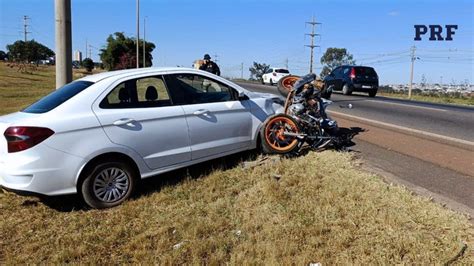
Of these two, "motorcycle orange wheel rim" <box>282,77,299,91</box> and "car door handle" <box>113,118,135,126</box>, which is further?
"motorcycle orange wheel rim" <box>282,77,299,91</box>

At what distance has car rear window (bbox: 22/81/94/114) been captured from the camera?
5.05 metres

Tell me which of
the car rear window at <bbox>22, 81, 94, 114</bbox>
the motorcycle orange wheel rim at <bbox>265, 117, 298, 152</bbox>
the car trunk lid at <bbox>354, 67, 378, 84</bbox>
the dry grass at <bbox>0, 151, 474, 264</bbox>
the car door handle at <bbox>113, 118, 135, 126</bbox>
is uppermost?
the car trunk lid at <bbox>354, 67, 378, 84</bbox>

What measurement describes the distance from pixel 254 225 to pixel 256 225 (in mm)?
23

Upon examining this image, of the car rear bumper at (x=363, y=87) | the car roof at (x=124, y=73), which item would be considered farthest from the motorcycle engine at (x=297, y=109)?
the car rear bumper at (x=363, y=87)

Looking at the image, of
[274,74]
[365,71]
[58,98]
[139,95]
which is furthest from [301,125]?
[274,74]

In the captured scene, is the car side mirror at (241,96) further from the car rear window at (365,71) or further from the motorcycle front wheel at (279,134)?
the car rear window at (365,71)

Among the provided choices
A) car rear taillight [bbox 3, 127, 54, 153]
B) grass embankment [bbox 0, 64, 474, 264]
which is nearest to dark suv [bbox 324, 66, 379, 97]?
grass embankment [bbox 0, 64, 474, 264]

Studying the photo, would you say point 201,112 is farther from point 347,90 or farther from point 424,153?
point 347,90

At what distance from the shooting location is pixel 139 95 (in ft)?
18.1

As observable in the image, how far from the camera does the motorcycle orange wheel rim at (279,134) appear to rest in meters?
6.46

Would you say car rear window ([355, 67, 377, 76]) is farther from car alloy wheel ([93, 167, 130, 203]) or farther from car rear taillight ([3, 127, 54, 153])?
car rear taillight ([3, 127, 54, 153])

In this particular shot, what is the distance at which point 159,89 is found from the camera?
18.9 feet

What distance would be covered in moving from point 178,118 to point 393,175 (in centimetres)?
290

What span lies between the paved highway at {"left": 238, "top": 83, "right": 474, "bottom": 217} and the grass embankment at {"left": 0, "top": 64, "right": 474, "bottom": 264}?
0.44m
